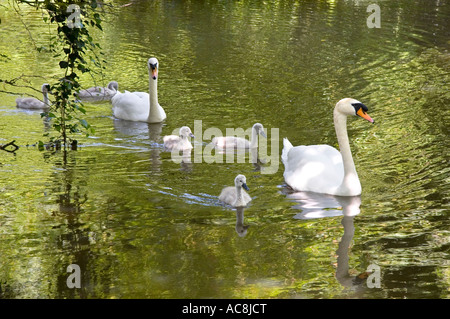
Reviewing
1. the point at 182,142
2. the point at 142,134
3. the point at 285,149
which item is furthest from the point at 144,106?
the point at 285,149

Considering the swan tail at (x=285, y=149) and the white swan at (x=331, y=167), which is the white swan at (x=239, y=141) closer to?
the swan tail at (x=285, y=149)

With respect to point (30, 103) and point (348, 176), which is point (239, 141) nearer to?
point (348, 176)

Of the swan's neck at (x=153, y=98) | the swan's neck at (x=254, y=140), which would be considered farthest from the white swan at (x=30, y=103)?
the swan's neck at (x=254, y=140)

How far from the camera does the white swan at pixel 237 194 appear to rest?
27.5ft

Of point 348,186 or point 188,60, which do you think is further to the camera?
point 188,60

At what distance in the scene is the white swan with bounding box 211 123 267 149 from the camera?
10945 mm

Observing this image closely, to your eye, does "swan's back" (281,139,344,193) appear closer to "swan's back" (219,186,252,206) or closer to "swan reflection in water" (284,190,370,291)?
"swan reflection in water" (284,190,370,291)

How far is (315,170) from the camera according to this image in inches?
361

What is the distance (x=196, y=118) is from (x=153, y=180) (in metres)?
3.15

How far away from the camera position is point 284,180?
31.4 feet

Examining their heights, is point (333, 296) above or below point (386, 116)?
above

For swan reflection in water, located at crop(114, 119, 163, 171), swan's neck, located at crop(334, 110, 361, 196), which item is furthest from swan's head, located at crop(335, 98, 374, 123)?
swan reflection in water, located at crop(114, 119, 163, 171)

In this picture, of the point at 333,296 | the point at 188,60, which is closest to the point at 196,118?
the point at 188,60
